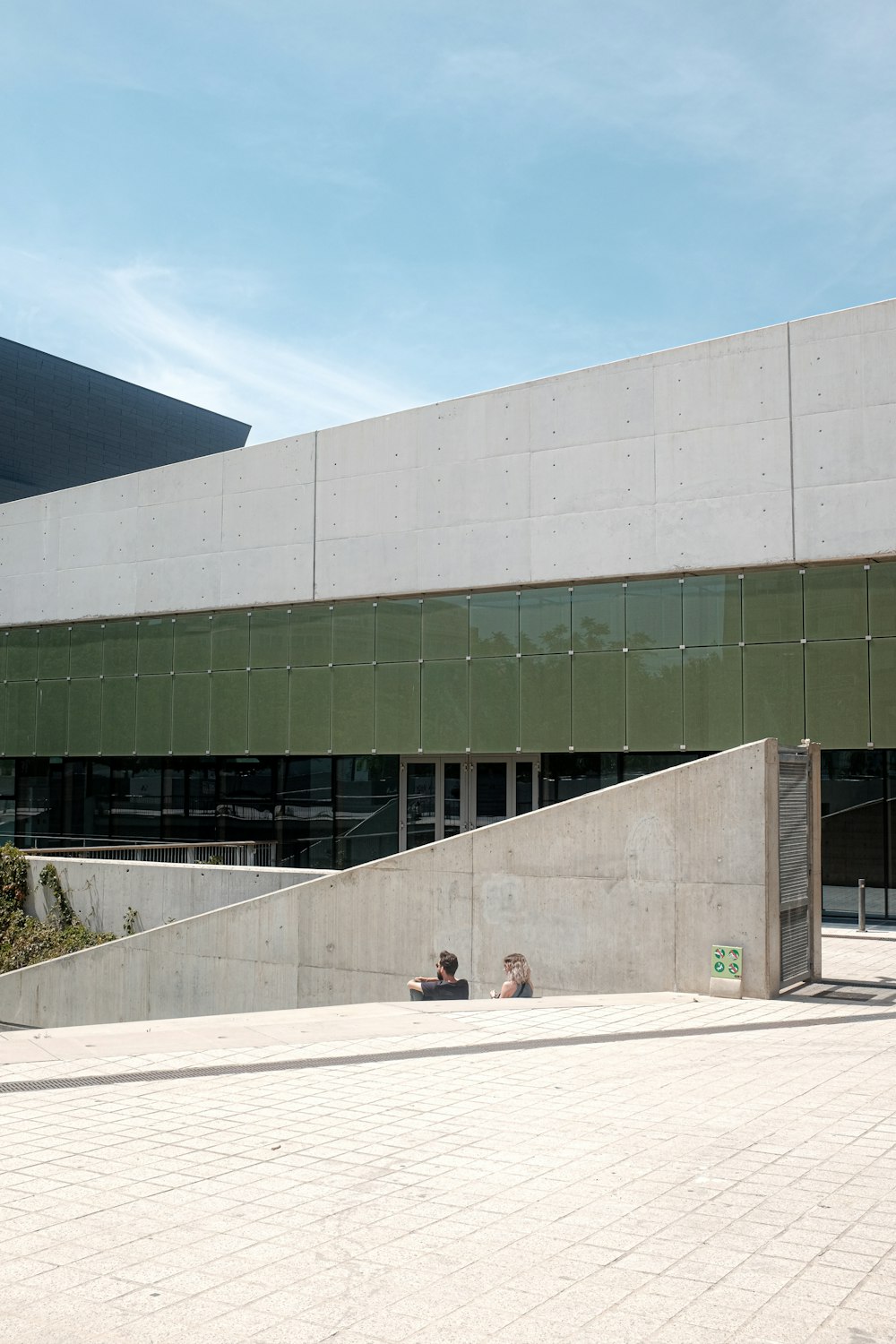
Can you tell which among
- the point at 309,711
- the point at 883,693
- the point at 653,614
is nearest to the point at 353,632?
the point at 309,711

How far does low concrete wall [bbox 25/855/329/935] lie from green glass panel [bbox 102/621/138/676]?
7.76 m

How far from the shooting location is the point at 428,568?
84.4ft

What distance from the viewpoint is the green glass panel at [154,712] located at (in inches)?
1177

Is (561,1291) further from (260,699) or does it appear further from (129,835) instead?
(129,835)

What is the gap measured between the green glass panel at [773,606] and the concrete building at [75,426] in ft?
107

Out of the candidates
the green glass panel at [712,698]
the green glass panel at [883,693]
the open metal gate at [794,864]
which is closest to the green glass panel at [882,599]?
the green glass panel at [883,693]

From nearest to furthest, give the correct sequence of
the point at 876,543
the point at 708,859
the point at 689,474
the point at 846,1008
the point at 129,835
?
the point at 846,1008 < the point at 708,859 < the point at 876,543 < the point at 689,474 < the point at 129,835

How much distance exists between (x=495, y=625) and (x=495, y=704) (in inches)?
63.2

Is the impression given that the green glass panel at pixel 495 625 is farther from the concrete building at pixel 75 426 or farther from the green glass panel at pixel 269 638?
the concrete building at pixel 75 426

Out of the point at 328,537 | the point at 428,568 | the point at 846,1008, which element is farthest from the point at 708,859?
the point at 328,537

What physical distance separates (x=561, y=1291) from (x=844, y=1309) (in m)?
1.06

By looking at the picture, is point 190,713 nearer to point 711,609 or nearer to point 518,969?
point 711,609

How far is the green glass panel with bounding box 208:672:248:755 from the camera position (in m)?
28.5

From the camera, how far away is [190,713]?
2947cm
